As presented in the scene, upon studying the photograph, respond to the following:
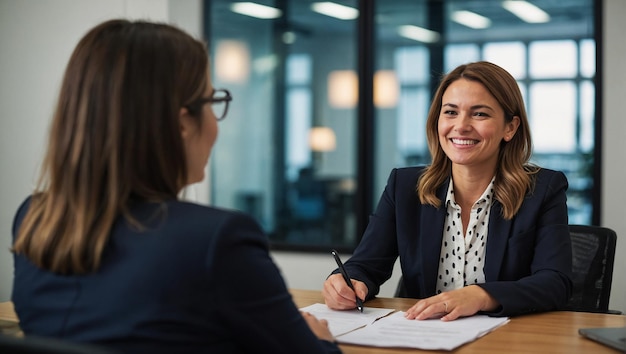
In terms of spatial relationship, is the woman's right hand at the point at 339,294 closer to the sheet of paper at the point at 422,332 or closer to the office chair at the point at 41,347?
the sheet of paper at the point at 422,332

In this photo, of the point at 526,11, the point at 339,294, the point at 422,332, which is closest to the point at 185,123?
the point at 422,332

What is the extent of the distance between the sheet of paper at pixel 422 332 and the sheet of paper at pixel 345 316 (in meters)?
0.03

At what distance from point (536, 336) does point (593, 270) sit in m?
1.15

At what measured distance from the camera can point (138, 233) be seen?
1.26 metres

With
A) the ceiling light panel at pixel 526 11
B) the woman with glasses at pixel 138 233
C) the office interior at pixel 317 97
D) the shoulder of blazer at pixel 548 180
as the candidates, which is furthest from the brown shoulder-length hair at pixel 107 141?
the ceiling light panel at pixel 526 11

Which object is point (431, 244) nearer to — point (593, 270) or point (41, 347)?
point (593, 270)

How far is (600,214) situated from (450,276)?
2636 millimetres

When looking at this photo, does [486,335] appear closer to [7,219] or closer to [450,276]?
[450,276]

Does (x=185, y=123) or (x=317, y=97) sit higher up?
(x=317, y=97)

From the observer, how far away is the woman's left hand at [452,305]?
2047mm

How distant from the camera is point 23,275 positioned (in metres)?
1.39

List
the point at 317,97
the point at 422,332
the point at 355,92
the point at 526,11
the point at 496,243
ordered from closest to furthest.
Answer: the point at 422,332, the point at 496,243, the point at 526,11, the point at 355,92, the point at 317,97

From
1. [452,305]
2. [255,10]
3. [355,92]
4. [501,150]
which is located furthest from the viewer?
[255,10]

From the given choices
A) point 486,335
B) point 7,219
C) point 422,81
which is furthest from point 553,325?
point 7,219
